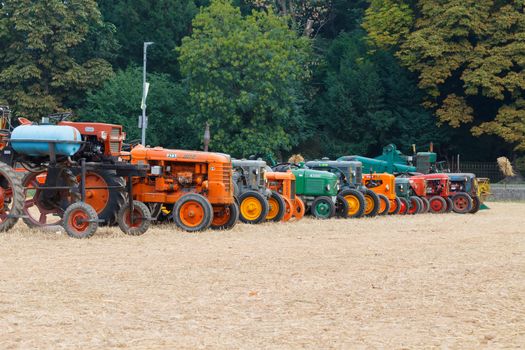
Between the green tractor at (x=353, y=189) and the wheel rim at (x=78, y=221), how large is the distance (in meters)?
9.64

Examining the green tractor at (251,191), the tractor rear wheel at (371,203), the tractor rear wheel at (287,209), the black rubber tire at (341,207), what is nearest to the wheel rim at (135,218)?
the green tractor at (251,191)

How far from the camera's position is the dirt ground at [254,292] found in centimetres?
685

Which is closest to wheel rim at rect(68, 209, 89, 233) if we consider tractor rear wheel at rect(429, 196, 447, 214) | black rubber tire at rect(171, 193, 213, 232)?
black rubber tire at rect(171, 193, 213, 232)

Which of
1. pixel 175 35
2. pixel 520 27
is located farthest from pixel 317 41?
pixel 520 27

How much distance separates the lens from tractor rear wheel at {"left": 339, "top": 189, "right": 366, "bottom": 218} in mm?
22688

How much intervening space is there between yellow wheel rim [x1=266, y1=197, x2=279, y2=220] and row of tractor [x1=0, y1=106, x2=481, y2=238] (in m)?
0.02

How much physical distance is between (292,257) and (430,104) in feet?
120

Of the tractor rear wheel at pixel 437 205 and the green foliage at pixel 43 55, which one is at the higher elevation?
the green foliage at pixel 43 55

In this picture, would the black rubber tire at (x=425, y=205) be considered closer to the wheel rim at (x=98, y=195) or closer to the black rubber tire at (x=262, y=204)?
the black rubber tire at (x=262, y=204)

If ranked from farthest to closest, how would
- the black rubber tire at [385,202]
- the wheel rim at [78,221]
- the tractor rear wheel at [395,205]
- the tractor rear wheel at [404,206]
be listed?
the tractor rear wheel at [404,206] < the tractor rear wheel at [395,205] < the black rubber tire at [385,202] < the wheel rim at [78,221]

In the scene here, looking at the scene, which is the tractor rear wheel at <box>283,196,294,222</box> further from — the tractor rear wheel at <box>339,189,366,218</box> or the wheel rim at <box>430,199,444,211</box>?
the wheel rim at <box>430,199,444,211</box>

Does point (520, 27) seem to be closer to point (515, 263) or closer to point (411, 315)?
point (515, 263)

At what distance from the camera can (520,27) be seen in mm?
44406

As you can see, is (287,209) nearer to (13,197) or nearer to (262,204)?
(262,204)
